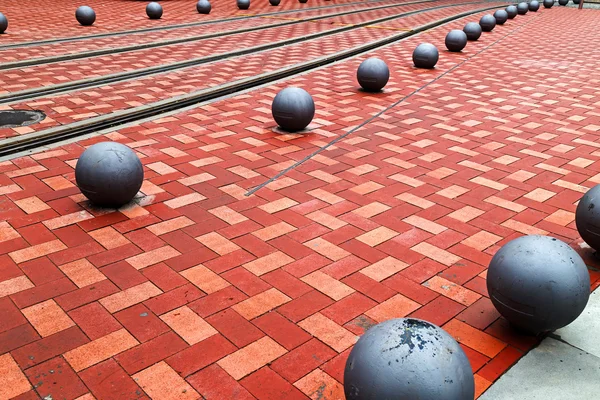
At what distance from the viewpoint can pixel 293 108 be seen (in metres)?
6.97

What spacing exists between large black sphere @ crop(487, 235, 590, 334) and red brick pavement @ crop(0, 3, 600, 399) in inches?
9.7

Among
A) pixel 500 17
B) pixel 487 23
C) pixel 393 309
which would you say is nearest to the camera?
pixel 393 309

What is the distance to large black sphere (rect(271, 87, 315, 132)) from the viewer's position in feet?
22.9

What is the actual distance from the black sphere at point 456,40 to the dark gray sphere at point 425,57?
2077mm

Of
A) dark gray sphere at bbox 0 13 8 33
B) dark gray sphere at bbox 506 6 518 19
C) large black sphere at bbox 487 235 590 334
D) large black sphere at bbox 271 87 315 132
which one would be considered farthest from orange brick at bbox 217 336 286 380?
dark gray sphere at bbox 506 6 518 19

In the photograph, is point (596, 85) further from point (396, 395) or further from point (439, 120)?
point (396, 395)

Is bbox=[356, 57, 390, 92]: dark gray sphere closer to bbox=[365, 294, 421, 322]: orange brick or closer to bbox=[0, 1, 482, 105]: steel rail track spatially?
bbox=[0, 1, 482, 105]: steel rail track

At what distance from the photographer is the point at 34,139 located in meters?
6.60

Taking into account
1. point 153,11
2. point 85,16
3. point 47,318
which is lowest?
point 47,318

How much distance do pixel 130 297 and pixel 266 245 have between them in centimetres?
116

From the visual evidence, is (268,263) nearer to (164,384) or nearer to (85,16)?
(164,384)

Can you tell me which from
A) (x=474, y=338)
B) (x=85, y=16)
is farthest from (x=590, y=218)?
(x=85, y=16)

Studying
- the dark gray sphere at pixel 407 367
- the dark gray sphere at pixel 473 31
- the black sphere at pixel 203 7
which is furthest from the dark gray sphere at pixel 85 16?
the dark gray sphere at pixel 407 367

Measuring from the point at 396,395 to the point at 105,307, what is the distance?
210 cm
